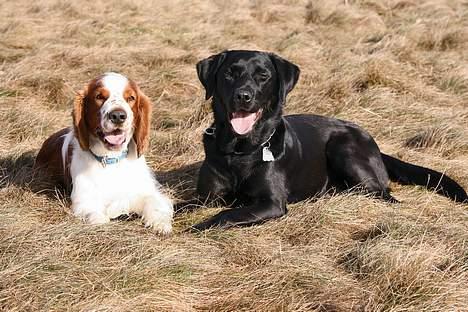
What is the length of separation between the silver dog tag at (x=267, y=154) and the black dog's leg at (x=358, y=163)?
0.70 m

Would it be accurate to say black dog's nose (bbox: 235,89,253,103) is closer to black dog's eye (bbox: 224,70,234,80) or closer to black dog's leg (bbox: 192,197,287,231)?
black dog's eye (bbox: 224,70,234,80)

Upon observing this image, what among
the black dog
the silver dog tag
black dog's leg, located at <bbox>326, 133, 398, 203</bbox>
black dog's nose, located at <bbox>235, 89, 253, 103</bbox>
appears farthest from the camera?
black dog's leg, located at <bbox>326, 133, 398, 203</bbox>

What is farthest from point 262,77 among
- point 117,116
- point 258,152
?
point 117,116

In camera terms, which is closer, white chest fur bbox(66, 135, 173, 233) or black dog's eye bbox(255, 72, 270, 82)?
white chest fur bbox(66, 135, 173, 233)

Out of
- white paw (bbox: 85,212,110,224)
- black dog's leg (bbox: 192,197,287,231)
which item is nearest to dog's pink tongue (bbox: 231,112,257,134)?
black dog's leg (bbox: 192,197,287,231)

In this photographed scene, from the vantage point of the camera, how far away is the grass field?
2.80 metres

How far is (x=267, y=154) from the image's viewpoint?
4.23m

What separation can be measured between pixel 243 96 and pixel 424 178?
5.30 feet

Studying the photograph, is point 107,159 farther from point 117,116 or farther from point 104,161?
point 117,116

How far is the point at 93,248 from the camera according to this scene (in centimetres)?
312

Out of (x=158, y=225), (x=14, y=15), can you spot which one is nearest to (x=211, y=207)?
(x=158, y=225)

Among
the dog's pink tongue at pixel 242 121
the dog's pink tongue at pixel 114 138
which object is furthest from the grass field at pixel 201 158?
the dog's pink tongue at pixel 242 121

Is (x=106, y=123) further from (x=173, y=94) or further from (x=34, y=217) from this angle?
(x=173, y=94)

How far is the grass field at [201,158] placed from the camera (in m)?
2.80
